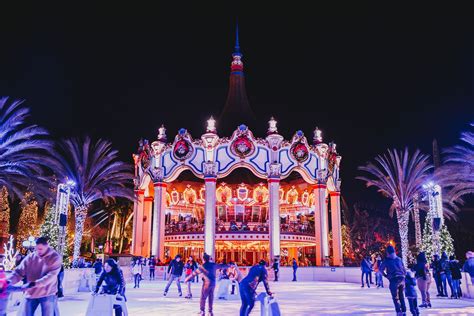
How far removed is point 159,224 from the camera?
134 feet

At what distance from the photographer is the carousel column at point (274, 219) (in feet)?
129

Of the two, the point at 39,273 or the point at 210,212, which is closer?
the point at 39,273

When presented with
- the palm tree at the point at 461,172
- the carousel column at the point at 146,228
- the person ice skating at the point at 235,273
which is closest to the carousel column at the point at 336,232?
the palm tree at the point at 461,172

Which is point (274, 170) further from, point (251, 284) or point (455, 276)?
point (251, 284)

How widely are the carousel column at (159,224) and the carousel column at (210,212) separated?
3.93 metres

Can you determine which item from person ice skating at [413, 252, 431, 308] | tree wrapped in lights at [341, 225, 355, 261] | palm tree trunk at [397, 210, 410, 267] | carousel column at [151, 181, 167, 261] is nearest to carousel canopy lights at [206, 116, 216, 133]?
carousel column at [151, 181, 167, 261]

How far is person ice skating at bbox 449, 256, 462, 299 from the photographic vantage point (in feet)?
57.2

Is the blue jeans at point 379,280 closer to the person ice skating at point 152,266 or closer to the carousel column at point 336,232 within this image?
the carousel column at point 336,232

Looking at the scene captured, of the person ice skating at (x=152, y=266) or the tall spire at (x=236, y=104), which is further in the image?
the tall spire at (x=236, y=104)

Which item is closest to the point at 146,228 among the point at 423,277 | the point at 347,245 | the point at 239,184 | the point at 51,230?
the point at 239,184

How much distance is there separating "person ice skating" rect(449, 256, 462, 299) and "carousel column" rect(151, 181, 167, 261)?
27118 millimetres

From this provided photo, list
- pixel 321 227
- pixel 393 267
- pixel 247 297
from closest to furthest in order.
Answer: pixel 247 297
pixel 393 267
pixel 321 227

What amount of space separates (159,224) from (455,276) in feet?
91.4

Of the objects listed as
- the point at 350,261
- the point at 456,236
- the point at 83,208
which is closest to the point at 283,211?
the point at 350,261
